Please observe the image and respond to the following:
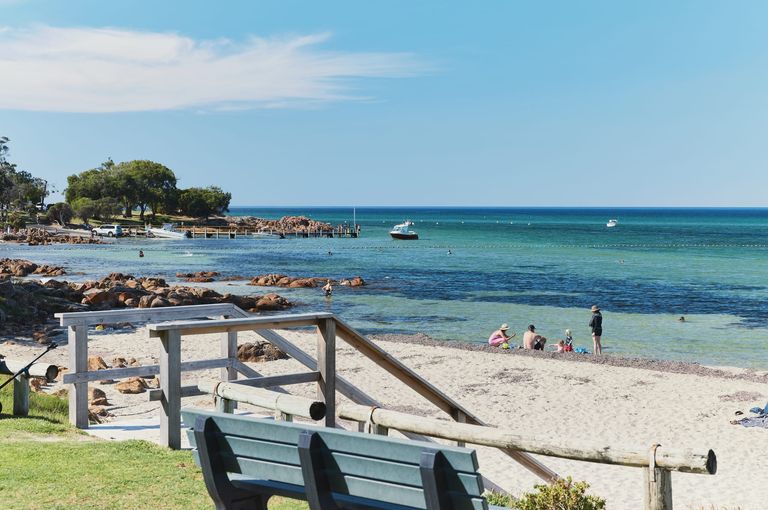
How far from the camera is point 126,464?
23.2 ft

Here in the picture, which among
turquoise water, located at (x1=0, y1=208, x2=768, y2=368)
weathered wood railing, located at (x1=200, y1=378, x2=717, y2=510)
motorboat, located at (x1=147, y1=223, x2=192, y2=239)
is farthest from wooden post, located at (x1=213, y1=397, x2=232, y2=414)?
motorboat, located at (x1=147, y1=223, x2=192, y2=239)

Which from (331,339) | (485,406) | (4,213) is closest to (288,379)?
(331,339)

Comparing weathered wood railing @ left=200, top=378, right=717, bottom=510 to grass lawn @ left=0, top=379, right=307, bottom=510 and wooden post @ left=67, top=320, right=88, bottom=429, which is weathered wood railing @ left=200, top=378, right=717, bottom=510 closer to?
grass lawn @ left=0, top=379, right=307, bottom=510

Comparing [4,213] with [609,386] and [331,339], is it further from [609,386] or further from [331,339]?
[331,339]

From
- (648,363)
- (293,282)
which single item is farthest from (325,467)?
(293,282)

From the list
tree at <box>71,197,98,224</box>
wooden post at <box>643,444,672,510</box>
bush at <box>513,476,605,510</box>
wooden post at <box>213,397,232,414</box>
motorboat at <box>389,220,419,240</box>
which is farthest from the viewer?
tree at <box>71,197,98,224</box>

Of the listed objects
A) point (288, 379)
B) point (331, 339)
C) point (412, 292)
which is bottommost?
point (412, 292)

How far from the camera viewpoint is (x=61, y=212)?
116 meters

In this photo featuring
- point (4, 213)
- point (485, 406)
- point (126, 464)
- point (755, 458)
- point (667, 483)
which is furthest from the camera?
point (4, 213)

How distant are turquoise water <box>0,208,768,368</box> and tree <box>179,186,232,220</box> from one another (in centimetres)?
3960

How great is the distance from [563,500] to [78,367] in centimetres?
521

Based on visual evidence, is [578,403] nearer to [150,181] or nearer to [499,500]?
[499,500]

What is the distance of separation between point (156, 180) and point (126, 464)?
5244 inches

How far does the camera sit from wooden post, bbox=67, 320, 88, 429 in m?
8.52
